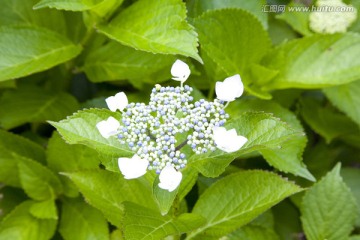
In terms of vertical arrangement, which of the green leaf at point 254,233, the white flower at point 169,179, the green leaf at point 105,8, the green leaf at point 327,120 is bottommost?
the green leaf at point 254,233

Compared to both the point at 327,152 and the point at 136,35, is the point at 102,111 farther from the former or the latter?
the point at 327,152

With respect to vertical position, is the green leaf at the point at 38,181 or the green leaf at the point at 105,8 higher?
the green leaf at the point at 105,8

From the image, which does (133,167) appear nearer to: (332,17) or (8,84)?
(8,84)

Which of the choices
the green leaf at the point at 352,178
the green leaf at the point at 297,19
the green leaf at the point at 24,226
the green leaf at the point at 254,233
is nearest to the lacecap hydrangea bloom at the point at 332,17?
the green leaf at the point at 297,19

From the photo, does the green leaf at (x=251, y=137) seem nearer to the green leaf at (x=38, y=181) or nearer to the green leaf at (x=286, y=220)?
the green leaf at (x=38, y=181)

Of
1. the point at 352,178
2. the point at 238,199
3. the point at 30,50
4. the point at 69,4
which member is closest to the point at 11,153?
the point at 30,50
